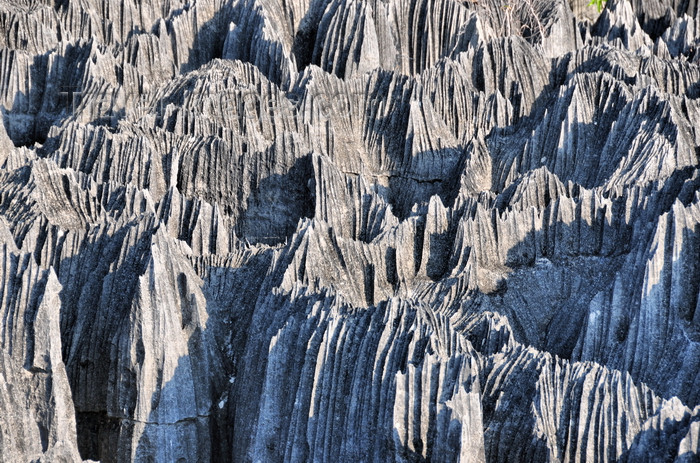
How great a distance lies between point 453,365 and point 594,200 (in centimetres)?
390

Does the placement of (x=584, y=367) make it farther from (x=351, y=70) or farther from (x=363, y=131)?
(x=351, y=70)

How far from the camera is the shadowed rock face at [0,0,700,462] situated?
24.2ft

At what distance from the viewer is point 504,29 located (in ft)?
59.1

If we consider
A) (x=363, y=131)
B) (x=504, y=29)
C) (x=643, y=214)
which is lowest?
(x=643, y=214)

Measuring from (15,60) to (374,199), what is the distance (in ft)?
22.3

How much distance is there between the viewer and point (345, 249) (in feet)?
32.6

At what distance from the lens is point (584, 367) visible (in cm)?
723

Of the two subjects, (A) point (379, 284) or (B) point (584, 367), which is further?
(A) point (379, 284)

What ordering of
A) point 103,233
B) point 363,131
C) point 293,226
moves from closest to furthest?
point 103,233 → point 293,226 → point 363,131

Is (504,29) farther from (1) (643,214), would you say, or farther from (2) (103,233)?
(2) (103,233)

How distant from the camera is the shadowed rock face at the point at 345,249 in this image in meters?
7.36

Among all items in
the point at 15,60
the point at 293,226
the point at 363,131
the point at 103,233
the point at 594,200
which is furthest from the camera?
the point at 15,60

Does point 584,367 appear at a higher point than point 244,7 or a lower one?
lower

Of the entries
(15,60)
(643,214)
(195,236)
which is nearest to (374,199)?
(195,236)
